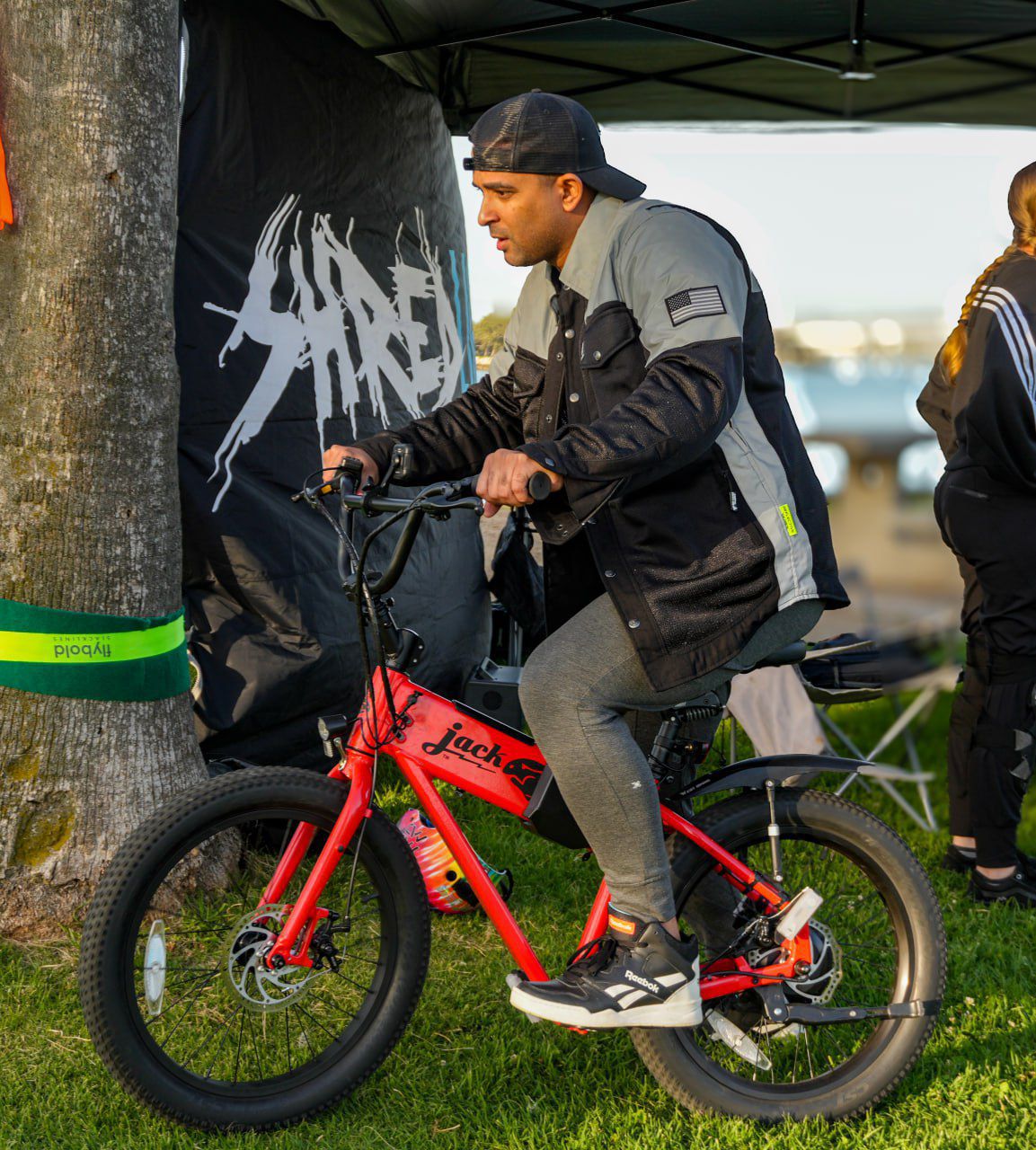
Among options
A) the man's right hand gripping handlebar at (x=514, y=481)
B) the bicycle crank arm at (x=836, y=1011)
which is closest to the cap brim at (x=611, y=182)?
the man's right hand gripping handlebar at (x=514, y=481)

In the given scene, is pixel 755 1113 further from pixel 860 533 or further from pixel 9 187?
pixel 9 187

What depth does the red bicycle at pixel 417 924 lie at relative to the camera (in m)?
2.45

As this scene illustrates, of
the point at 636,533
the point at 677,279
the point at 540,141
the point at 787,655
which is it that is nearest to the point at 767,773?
the point at 787,655

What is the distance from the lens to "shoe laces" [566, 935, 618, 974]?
8.27ft

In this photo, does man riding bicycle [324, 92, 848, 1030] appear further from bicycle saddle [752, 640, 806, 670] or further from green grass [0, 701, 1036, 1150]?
green grass [0, 701, 1036, 1150]

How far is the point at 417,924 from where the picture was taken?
2.57 m

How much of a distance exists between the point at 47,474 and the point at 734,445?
1.84m

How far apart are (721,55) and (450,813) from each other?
4.65 meters

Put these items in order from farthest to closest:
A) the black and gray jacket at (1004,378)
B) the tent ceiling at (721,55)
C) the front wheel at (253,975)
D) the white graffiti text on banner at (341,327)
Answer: the tent ceiling at (721,55)
the white graffiti text on banner at (341,327)
the black and gray jacket at (1004,378)
the front wheel at (253,975)

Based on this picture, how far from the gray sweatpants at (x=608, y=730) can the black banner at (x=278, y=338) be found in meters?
2.14

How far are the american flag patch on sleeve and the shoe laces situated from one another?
1.24m

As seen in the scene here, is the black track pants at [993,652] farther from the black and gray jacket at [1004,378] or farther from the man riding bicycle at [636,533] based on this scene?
the man riding bicycle at [636,533]

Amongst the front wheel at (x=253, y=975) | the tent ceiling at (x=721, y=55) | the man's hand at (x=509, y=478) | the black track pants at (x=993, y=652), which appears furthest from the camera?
the tent ceiling at (x=721, y=55)

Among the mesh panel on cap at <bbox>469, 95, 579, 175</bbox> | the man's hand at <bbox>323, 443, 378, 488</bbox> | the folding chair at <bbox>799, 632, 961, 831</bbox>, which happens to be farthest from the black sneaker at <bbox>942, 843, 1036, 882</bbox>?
the mesh panel on cap at <bbox>469, 95, 579, 175</bbox>
